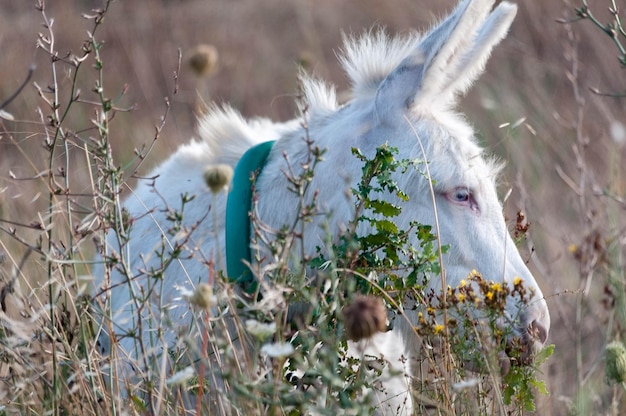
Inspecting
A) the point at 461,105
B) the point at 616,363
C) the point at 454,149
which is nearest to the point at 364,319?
the point at 616,363

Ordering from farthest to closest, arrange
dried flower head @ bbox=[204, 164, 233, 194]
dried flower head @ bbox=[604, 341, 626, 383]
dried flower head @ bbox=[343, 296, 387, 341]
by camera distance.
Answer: dried flower head @ bbox=[604, 341, 626, 383], dried flower head @ bbox=[204, 164, 233, 194], dried flower head @ bbox=[343, 296, 387, 341]

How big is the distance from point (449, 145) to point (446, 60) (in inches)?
11.7

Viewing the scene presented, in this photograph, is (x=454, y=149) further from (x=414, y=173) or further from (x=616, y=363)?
(x=616, y=363)

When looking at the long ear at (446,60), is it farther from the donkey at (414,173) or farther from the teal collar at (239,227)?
the teal collar at (239,227)

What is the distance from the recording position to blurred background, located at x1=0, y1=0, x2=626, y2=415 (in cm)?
413

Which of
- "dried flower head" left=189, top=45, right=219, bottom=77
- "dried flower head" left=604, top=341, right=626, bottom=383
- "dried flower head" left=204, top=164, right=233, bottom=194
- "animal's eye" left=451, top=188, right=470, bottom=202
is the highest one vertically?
"dried flower head" left=189, top=45, right=219, bottom=77

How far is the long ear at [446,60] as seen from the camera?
283cm

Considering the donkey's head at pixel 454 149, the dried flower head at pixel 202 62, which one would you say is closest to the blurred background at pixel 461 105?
the donkey's head at pixel 454 149

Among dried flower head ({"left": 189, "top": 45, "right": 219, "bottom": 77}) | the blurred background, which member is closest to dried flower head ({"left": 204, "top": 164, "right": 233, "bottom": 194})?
the blurred background

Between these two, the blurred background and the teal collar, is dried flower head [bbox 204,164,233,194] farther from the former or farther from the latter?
the blurred background

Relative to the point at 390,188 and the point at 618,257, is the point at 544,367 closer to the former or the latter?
the point at 618,257

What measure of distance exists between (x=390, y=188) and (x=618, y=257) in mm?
1102

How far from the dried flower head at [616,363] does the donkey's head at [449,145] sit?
34cm

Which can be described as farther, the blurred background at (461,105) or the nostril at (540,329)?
the blurred background at (461,105)
